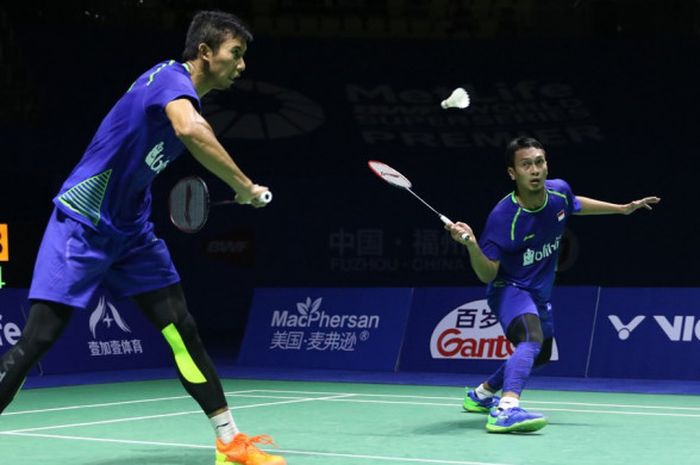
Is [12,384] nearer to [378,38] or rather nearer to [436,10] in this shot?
[378,38]

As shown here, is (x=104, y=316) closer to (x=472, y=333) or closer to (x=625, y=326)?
(x=472, y=333)

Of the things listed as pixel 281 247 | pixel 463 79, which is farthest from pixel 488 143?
pixel 281 247

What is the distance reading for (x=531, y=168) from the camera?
6.93m

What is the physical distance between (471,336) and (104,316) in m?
3.38

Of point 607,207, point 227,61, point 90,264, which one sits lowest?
point 90,264

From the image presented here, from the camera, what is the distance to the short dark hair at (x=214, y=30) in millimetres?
4781

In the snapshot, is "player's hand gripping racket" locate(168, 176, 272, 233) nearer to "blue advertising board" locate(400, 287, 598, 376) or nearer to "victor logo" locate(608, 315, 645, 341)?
"blue advertising board" locate(400, 287, 598, 376)

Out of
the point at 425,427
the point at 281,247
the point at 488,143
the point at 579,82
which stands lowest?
the point at 425,427

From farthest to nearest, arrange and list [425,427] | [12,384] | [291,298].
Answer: [291,298]
[425,427]
[12,384]

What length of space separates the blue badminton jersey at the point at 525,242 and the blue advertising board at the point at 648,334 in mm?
3349

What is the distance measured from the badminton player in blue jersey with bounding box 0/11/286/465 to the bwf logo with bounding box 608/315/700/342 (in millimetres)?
5877

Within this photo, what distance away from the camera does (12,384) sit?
4.61 meters

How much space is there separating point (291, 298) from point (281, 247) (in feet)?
18.6

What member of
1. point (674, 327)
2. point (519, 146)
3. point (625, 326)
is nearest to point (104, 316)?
point (625, 326)
